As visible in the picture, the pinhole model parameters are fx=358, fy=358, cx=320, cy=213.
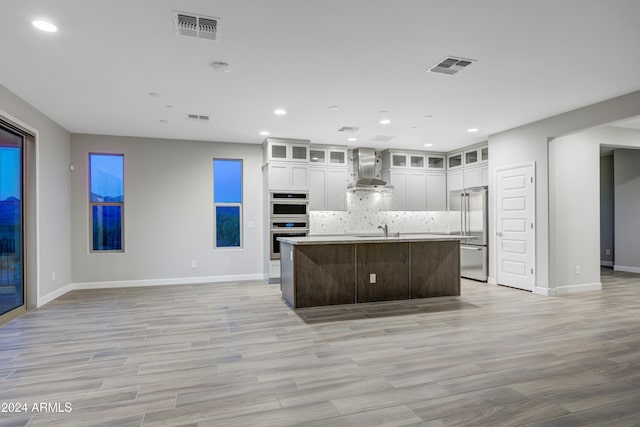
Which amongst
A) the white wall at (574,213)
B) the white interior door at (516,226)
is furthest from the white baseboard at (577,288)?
the white interior door at (516,226)

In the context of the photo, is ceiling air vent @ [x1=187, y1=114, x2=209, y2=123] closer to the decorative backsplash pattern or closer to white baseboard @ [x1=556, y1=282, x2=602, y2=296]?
the decorative backsplash pattern

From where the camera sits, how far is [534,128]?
5965 mm

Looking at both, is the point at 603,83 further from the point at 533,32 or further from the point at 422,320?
the point at 422,320

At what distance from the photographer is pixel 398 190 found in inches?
326

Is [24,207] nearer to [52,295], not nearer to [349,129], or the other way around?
[52,295]

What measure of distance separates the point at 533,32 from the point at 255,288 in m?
5.42

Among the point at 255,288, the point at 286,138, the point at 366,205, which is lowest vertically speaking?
the point at 255,288

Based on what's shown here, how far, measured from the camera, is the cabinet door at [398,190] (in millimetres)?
8227

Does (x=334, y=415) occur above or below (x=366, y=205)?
below

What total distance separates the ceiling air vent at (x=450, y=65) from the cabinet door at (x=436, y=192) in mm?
4812

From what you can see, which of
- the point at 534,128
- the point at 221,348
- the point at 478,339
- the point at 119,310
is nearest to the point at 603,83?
the point at 534,128

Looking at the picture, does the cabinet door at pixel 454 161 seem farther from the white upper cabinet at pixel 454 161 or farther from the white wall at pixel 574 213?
the white wall at pixel 574 213

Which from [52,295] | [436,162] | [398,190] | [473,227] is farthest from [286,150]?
[52,295]

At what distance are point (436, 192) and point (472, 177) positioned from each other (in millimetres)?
1029
